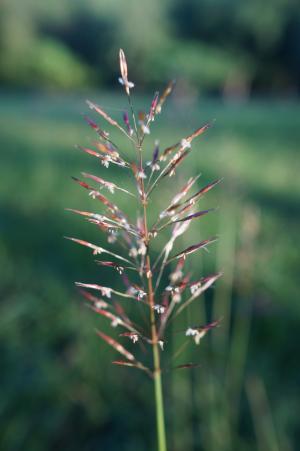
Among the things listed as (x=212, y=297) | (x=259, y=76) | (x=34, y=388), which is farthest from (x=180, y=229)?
(x=259, y=76)

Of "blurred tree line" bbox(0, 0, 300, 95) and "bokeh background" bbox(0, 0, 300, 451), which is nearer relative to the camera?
"bokeh background" bbox(0, 0, 300, 451)

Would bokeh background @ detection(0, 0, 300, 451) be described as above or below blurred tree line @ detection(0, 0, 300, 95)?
below

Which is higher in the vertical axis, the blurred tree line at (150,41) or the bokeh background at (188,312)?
the blurred tree line at (150,41)

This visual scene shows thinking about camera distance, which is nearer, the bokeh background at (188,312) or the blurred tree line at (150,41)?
the bokeh background at (188,312)

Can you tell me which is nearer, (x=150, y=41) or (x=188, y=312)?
(x=188, y=312)

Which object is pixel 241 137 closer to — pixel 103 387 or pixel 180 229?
pixel 103 387

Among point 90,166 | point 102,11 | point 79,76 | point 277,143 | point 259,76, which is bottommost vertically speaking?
point 90,166

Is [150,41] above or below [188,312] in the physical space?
above

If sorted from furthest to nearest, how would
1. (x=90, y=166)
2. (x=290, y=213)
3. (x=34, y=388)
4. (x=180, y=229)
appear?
(x=90, y=166) → (x=290, y=213) → (x=34, y=388) → (x=180, y=229)
